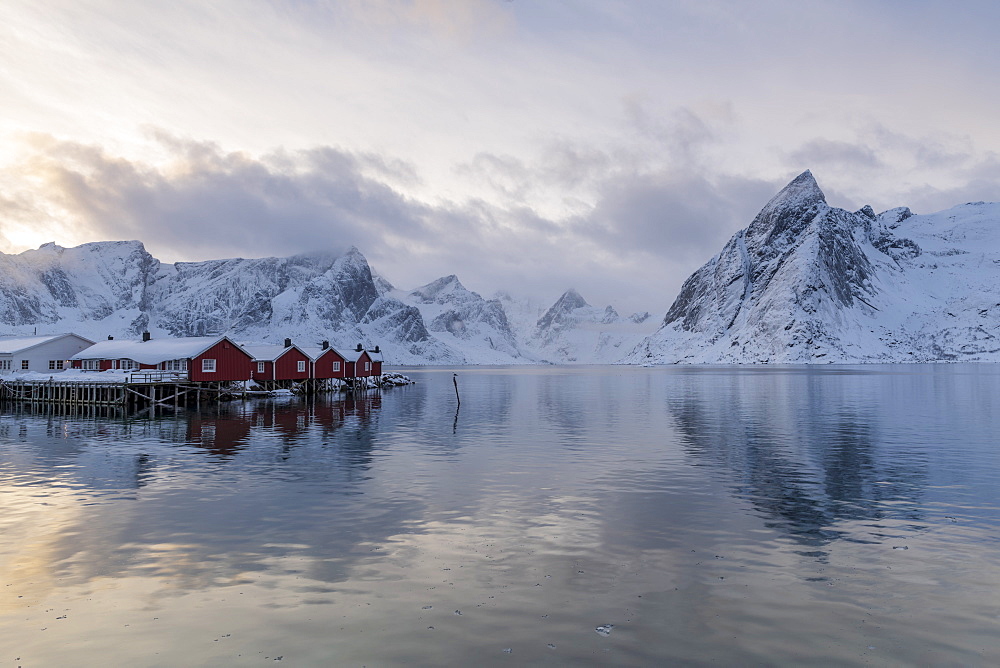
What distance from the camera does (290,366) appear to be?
9869cm

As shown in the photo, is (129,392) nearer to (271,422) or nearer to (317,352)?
(271,422)

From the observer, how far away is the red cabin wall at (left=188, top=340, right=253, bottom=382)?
8019 centimetres

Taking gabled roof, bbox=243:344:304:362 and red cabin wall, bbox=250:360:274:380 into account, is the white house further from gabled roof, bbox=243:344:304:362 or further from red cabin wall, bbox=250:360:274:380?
red cabin wall, bbox=250:360:274:380

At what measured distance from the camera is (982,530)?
64.4ft

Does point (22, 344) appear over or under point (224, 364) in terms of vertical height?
over

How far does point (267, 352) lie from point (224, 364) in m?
13.7

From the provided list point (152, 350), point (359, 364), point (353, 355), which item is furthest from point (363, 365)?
point (152, 350)

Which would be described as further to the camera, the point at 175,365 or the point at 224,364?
the point at 224,364

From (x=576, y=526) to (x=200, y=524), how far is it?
11.7 meters

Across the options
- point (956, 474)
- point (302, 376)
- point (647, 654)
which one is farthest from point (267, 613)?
point (302, 376)

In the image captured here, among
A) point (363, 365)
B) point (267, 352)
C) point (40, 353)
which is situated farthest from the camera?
point (363, 365)

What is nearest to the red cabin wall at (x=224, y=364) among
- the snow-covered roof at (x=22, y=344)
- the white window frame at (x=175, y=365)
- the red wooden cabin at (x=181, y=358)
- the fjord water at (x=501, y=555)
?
the red wooden cabin at (x=181, y=358)

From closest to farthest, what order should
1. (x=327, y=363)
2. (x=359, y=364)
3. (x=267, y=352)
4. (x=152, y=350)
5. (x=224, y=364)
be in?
(x=224, y=364)
(x=152, y=350)
(x=267, y=352)
(x=327, y=363)
(x=359, y=364)

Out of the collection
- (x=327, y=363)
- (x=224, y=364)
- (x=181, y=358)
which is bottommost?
(x=327, y=363)
